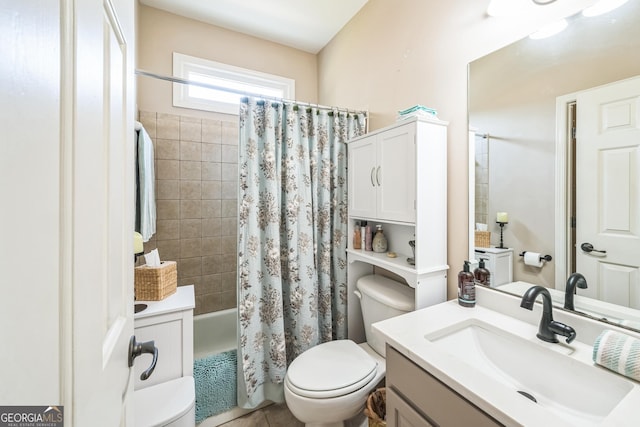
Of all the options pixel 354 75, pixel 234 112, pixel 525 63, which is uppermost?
pixel 354 75

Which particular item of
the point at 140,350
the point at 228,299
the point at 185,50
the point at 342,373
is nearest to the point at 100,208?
the point at 140,350

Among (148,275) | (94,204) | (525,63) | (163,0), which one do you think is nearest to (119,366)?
(94,204)

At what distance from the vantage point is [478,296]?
1233 mm

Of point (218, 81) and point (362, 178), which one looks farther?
point (218, 81)

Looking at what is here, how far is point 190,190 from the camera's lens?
7.66ft

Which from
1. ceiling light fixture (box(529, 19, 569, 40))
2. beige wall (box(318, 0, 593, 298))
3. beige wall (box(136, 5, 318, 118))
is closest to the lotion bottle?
beige wall (box(318, 0, 593, 298))

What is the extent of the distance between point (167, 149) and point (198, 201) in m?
0.50

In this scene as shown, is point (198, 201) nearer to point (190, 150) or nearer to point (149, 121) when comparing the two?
point (190, 150)

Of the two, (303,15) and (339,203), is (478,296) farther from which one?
(303,15)

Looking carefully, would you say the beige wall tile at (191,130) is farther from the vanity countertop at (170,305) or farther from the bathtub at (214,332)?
the bathtub at (214,332)

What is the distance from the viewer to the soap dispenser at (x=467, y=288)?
1197 millimetres

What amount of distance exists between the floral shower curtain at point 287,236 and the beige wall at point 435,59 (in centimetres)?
31

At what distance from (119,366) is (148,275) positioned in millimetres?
962

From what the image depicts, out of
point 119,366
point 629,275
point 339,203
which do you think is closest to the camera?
point 119,366
